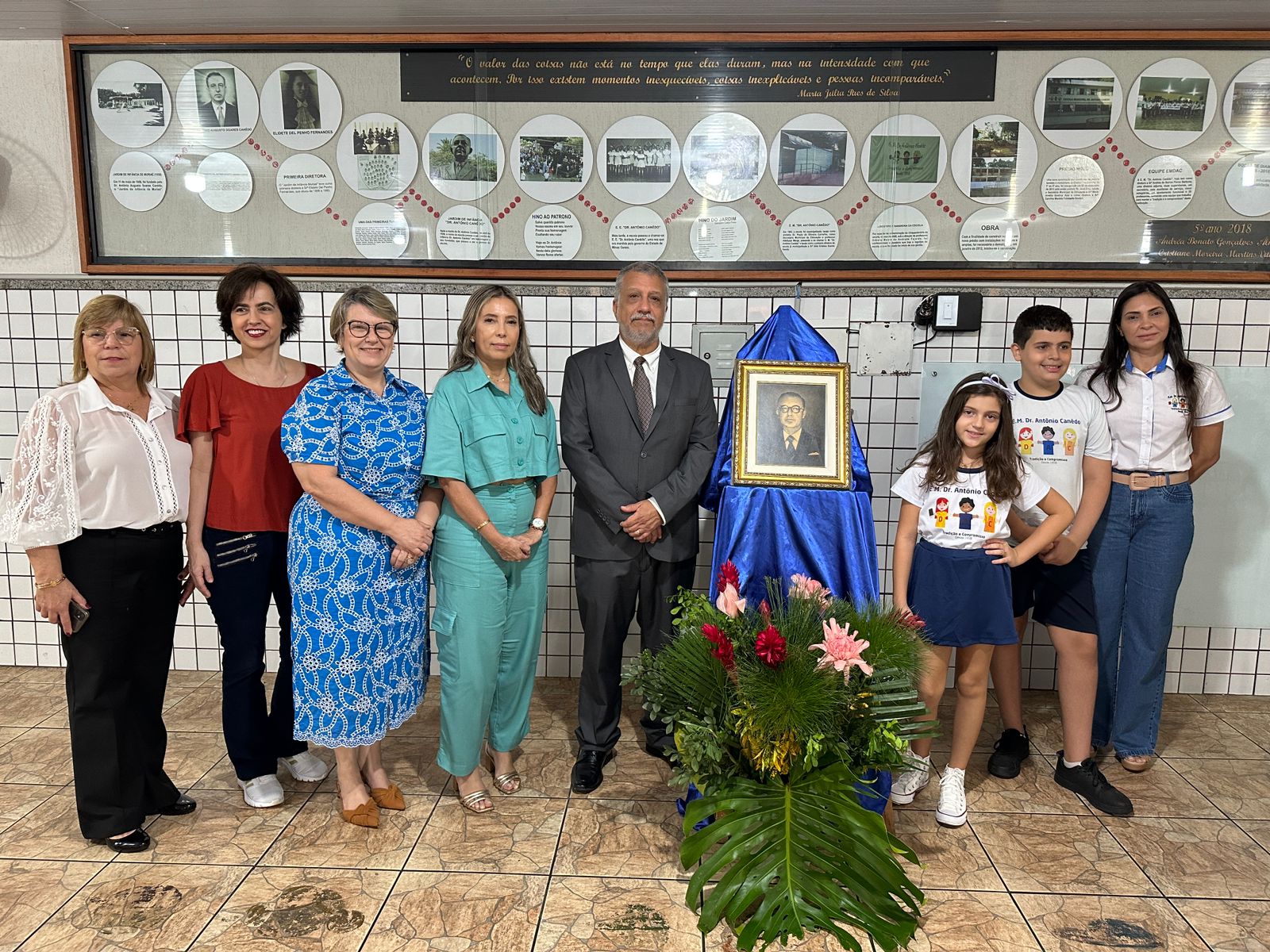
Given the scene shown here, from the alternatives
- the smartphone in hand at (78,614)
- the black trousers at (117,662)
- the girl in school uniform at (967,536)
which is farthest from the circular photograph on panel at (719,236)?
the smartphone in hand at (78,614)

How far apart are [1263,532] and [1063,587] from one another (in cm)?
142

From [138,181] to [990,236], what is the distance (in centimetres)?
363

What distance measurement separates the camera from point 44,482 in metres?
2.23

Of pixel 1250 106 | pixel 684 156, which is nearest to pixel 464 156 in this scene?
pixel 684 156

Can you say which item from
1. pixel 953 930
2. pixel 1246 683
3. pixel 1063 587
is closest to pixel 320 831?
pixel 953 930

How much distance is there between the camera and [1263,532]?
354 centimetres

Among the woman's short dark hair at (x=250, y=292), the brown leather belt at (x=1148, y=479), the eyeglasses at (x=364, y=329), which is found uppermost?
the woman's short dark hair at (x=250, y=292)

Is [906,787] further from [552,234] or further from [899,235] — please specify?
[552,234]

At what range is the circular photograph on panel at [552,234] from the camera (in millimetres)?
3467

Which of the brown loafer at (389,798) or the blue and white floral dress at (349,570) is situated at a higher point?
the blue and white floral dress at (349,570)

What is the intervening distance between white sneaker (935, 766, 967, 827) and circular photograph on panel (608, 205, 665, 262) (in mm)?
2277

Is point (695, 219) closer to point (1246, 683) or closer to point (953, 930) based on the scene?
point (953, 930)

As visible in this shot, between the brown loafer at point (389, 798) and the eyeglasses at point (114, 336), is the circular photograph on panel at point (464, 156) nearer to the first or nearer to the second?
the eyeglasses at point (114, 336)

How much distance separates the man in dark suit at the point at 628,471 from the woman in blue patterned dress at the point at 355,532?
1.80 ft
